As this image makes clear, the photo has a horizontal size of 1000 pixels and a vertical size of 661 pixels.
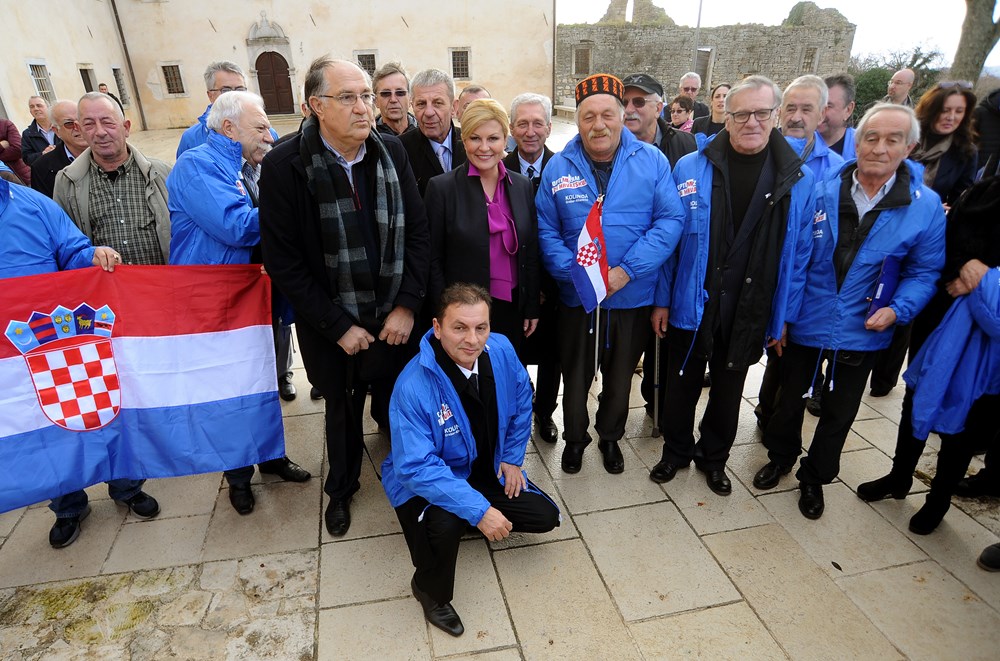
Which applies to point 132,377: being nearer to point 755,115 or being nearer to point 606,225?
point 606,225

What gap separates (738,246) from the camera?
281 cm

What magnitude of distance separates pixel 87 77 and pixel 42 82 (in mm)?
3457

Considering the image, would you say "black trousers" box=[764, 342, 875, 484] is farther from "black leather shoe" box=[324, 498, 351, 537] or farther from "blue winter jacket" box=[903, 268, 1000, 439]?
"black leather shoe" box=[324, 498, 351, 537]

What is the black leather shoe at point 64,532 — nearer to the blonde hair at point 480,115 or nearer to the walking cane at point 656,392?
the blonde hair at point 480,115

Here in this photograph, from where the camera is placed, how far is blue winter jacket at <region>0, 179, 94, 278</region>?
2504 mm

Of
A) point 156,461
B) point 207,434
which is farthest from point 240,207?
point 156,461

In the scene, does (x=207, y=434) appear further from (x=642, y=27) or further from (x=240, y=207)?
(x=642, y=27)

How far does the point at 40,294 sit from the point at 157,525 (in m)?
1.31

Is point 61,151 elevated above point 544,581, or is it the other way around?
point 61,151

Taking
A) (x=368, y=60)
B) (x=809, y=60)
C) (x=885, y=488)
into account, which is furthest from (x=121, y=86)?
(x=809, y=60)

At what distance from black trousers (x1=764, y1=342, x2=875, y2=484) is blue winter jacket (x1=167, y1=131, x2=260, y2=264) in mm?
2880

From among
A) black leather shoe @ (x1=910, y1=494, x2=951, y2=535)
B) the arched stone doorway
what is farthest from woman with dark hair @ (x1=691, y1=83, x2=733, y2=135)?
the arched stone doorway

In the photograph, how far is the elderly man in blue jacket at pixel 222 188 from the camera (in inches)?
105

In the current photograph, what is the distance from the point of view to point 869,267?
8.72 feet
